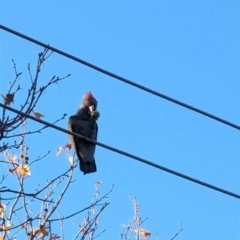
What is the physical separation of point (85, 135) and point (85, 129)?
8 cm

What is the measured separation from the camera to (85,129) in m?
7.32

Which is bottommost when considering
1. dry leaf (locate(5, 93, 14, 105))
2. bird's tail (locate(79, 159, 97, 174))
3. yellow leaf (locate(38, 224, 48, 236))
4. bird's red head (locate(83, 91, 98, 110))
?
yellow leaf (locate(38, 224, 48, 236))

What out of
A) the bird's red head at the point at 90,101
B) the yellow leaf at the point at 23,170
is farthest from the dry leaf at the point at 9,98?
the bird's red head at the point at 90,101

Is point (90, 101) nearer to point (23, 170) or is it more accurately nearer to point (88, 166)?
point (88, 166)

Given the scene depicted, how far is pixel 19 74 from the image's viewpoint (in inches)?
187

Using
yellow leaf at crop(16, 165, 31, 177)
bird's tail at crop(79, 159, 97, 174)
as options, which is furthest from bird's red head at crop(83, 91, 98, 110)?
yellow leaf at crop(16, 165, 31, 177)

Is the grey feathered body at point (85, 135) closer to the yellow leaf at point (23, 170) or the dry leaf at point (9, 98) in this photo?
the yellow leaf at point (23, 170)

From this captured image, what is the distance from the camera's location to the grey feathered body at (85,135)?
22.4ft

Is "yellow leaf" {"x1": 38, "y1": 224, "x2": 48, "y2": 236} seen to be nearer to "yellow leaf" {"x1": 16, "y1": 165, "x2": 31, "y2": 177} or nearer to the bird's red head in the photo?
"yellow leaf" {"x1": 16, "y1": 165, "x2": 31, "y2": 177}

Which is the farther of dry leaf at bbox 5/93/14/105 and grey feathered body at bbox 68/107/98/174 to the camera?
grey feathered body at bbox 68/107/98/174

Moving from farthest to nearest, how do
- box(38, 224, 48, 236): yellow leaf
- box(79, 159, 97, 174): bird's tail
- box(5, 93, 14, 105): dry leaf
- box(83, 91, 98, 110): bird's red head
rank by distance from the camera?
box(83, 91, 98, 110): bird's red head, box(79, 159, 97, 174): bird's tail, box(38, 224, 48, 236): yellow leaf, box(5, 93, 14, 105): dry leaf

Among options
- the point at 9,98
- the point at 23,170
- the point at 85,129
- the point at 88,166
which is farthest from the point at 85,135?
the point at 9,98

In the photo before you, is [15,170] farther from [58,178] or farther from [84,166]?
[84,166]

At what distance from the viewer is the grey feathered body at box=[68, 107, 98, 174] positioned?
6836 mm
